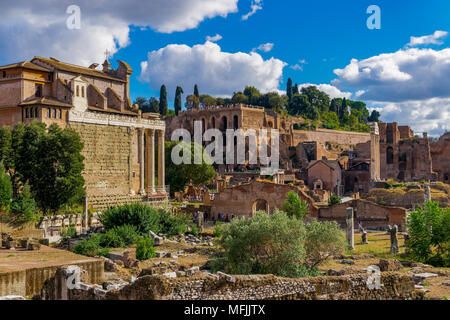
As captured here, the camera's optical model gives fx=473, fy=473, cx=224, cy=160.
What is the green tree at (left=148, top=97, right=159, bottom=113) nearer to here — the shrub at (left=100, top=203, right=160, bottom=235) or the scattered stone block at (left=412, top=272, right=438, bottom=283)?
the shrub at (left=100, top=203, right=160, bottom=235)

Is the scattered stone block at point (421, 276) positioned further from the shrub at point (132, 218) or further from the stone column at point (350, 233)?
the shrub at point (132, 218)

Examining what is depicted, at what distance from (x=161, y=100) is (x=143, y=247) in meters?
73.1

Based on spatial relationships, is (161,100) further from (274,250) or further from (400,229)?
(274,250)

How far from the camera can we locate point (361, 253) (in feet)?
72.6

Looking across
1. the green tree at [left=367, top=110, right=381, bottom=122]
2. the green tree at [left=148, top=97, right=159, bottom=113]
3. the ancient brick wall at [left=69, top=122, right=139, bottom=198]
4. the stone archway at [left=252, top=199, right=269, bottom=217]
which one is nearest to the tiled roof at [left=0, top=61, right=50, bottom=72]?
the ancient brick wall at [left=69, top=122, right=139, bottom=198]

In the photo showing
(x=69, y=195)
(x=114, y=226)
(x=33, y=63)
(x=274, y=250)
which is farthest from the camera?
(x=33, y=63)

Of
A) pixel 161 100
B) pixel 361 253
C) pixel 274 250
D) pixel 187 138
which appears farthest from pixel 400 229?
pixel 161 100

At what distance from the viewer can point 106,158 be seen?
33.4 metres

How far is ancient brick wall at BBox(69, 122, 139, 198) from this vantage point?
104ft

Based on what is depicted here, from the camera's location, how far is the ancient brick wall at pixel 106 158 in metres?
31.8

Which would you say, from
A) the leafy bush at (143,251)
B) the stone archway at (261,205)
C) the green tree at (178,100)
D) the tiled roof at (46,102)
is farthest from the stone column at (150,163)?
the green tree at (178,100)

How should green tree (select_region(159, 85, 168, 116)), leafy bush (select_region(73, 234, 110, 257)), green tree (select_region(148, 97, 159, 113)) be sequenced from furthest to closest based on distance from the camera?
green tree (select_region(148, 97, 159, 113))
green tree (select_region(159, 85, 168, 116))
leafy bush (select_region(73, 234, 110, 257))

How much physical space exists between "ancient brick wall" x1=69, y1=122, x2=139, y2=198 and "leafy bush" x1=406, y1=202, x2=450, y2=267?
2068cm

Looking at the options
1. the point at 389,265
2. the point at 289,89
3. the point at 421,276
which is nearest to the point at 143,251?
the point at 389,265
